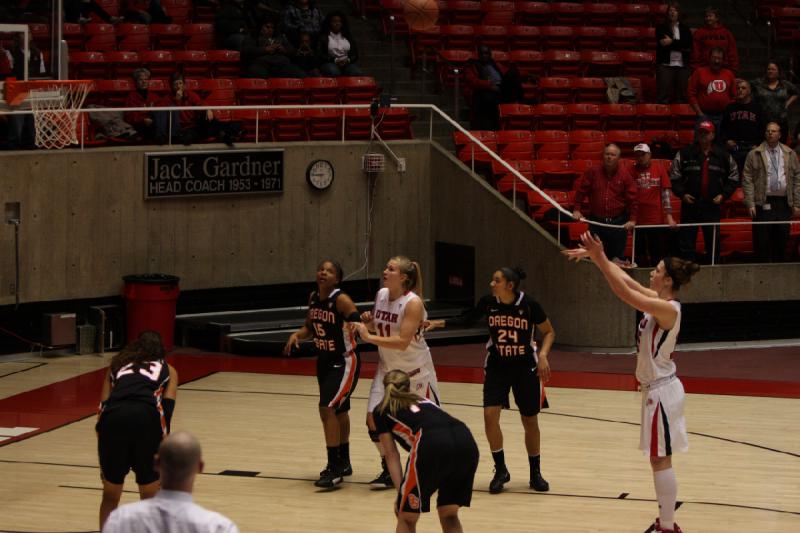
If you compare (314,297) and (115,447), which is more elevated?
(314,297)

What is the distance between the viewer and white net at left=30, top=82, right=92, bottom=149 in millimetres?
15484

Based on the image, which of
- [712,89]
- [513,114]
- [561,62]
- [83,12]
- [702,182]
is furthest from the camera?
[561,62]

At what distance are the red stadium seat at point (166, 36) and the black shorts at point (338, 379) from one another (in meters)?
9.44

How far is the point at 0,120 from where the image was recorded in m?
16.0

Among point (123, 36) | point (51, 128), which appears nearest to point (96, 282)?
point (51, 128)

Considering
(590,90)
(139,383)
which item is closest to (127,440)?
(139,383)

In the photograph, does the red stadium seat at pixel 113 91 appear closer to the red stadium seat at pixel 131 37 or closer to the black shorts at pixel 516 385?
the red stadium seat at pixel 131 37

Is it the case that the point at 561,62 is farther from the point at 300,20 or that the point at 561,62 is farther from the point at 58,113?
the point at 58,113

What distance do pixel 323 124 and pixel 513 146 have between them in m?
2.49

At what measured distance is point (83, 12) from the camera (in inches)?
741

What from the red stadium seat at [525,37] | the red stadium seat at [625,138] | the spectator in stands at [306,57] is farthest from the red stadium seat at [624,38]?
the spectator in stands at [306,57]

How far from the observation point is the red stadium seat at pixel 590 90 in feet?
66.6

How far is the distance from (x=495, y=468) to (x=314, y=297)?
190 cm

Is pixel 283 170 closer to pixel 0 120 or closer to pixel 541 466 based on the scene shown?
pixel 0 120
